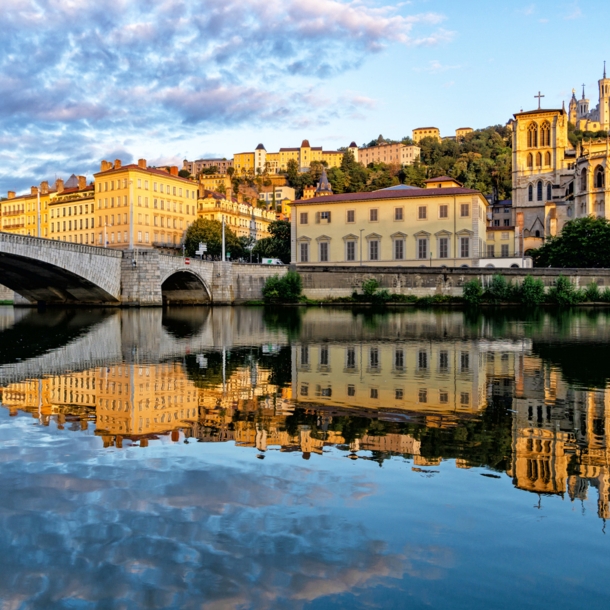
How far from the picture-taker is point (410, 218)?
2844 inches

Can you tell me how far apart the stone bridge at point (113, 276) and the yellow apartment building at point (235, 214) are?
39904 millimetres

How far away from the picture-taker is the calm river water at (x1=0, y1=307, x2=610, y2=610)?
534cm

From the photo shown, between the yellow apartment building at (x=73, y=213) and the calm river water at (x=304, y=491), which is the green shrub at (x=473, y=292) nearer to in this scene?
the calm river water at (x=304, y=491)

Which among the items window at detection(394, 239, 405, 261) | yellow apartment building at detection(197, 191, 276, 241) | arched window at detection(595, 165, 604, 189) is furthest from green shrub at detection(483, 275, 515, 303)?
yellow apartment building at detection(197, 191, 276, 241)

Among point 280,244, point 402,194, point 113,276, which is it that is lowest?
point 113,276

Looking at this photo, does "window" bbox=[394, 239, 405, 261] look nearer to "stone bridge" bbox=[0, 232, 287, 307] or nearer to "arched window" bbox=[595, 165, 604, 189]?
"stone bridge" bbox=[0, 232, 287, 307]

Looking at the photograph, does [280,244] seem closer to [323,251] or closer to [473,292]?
[323,251]

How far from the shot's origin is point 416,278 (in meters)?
66.6

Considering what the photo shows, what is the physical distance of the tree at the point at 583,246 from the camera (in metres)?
70.8

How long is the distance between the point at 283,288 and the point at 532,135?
5607 centimetres

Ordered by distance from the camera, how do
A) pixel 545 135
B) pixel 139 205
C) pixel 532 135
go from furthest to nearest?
pixel 532 135 → pixel 545 135 → pixel 139 205

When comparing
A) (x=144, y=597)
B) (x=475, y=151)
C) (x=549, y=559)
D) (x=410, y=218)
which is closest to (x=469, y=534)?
(x=549, y=559)

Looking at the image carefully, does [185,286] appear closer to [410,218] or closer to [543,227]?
[410,218]

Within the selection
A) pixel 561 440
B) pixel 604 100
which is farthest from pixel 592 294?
pixel 604 100
